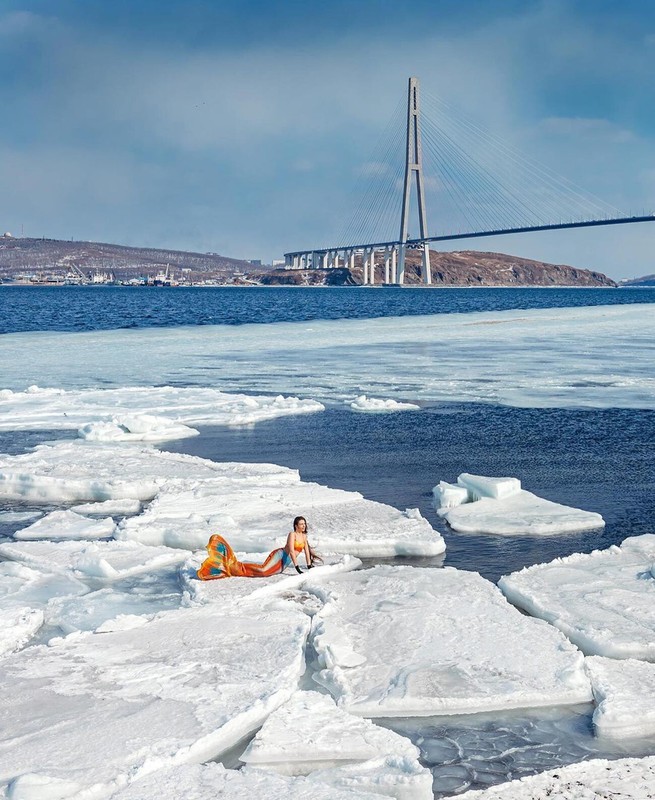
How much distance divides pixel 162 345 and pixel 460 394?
17.7 metres

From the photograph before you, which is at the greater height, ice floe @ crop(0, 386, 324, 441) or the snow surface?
the snow surface

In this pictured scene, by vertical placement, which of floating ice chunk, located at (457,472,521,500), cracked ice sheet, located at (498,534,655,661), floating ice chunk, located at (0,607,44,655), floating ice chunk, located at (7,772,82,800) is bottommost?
floating ice chunk, located at (0,607,44,655)

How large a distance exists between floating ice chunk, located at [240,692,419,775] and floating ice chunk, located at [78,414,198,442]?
32.3ft

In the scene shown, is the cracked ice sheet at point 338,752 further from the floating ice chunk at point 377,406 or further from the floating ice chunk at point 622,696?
the floating ice chunk at point 377,406

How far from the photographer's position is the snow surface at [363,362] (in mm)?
20672

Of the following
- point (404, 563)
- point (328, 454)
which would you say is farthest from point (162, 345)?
point (404, 563)

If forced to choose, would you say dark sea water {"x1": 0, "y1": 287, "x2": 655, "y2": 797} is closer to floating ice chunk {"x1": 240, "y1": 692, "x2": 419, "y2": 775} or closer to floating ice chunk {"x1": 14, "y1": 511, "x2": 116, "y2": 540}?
floating ice chunk {"x1": 240, "y1": 692, "x2": 419, "y2": 775}

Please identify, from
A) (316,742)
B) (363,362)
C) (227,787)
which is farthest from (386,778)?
(363,362)

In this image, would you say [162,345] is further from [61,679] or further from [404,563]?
[61,679]

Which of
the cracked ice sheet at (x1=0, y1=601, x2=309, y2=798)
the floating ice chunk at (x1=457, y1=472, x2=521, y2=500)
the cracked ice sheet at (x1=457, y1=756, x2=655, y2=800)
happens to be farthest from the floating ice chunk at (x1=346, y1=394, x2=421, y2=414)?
the cracked ice sheet at (x1=457, y1=756, x2=655, y2=800)

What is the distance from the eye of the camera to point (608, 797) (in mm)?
Result: 4758

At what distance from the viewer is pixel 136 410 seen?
1739 centimetres

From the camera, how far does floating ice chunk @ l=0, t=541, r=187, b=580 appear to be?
8.31 m

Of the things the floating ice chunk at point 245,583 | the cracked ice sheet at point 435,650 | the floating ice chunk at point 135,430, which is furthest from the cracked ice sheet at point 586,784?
the floating ice chunk at point 135,430
